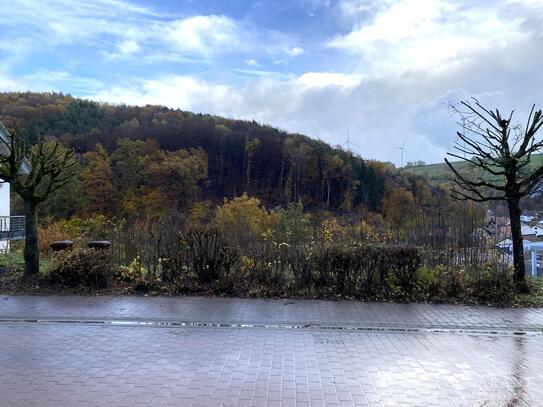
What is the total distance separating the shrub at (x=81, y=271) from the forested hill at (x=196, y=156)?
56.3 meters

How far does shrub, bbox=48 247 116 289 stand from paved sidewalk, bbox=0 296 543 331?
2.19 feet

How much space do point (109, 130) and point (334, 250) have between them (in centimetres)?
8540

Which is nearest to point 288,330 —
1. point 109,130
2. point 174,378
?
point 174,378

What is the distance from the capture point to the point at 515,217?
10.4 metres

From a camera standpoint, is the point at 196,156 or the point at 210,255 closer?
the point at 210,255

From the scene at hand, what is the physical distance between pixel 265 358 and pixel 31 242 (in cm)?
715

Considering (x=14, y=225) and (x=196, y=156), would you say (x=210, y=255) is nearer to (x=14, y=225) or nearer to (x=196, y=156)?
(x=14, y=225)

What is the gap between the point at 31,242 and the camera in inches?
430

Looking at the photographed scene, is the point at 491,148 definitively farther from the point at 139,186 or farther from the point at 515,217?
the point at 139,186

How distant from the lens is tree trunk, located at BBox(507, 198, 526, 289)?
33.5 ft

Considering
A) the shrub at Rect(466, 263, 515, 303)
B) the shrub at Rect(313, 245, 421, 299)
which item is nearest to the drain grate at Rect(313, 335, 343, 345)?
the shrub at Rect(313, 245, 421, 299)

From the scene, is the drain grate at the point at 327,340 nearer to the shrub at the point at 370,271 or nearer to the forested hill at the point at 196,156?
the shrub at the point at 370,271

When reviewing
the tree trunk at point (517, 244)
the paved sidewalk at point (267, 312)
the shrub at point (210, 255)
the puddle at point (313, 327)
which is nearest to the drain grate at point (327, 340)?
the puddle at point (313, 327)

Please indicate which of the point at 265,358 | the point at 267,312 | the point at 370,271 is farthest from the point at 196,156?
the point at 265,358
